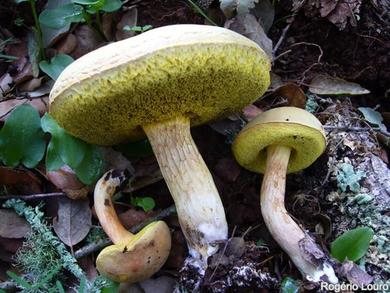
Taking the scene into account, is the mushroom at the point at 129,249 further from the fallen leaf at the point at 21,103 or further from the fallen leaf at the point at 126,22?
the fallen leaf at the point at 126,22

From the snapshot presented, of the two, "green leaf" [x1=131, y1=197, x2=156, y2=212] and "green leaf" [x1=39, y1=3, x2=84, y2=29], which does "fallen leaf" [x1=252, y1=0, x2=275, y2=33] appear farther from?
"green leaf" [x1=131, y1=197, x2=156, y2=212]

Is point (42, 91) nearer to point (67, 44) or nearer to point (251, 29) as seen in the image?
point (67, 44)

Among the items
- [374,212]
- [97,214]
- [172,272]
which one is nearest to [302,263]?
[374,212]

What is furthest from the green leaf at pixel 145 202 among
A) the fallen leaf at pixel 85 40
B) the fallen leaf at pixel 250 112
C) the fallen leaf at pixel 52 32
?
the fallen leaf at pixel 52 32

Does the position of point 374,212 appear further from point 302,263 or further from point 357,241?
point 302,263

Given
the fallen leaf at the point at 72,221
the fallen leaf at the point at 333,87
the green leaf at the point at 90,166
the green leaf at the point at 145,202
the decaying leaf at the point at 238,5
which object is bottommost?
the fallen leaf at the point at 72,221

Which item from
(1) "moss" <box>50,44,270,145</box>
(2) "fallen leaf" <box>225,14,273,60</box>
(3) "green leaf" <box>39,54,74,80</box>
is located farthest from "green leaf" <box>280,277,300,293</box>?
(3) "green leaf" <box>39,54,74,80</box>
